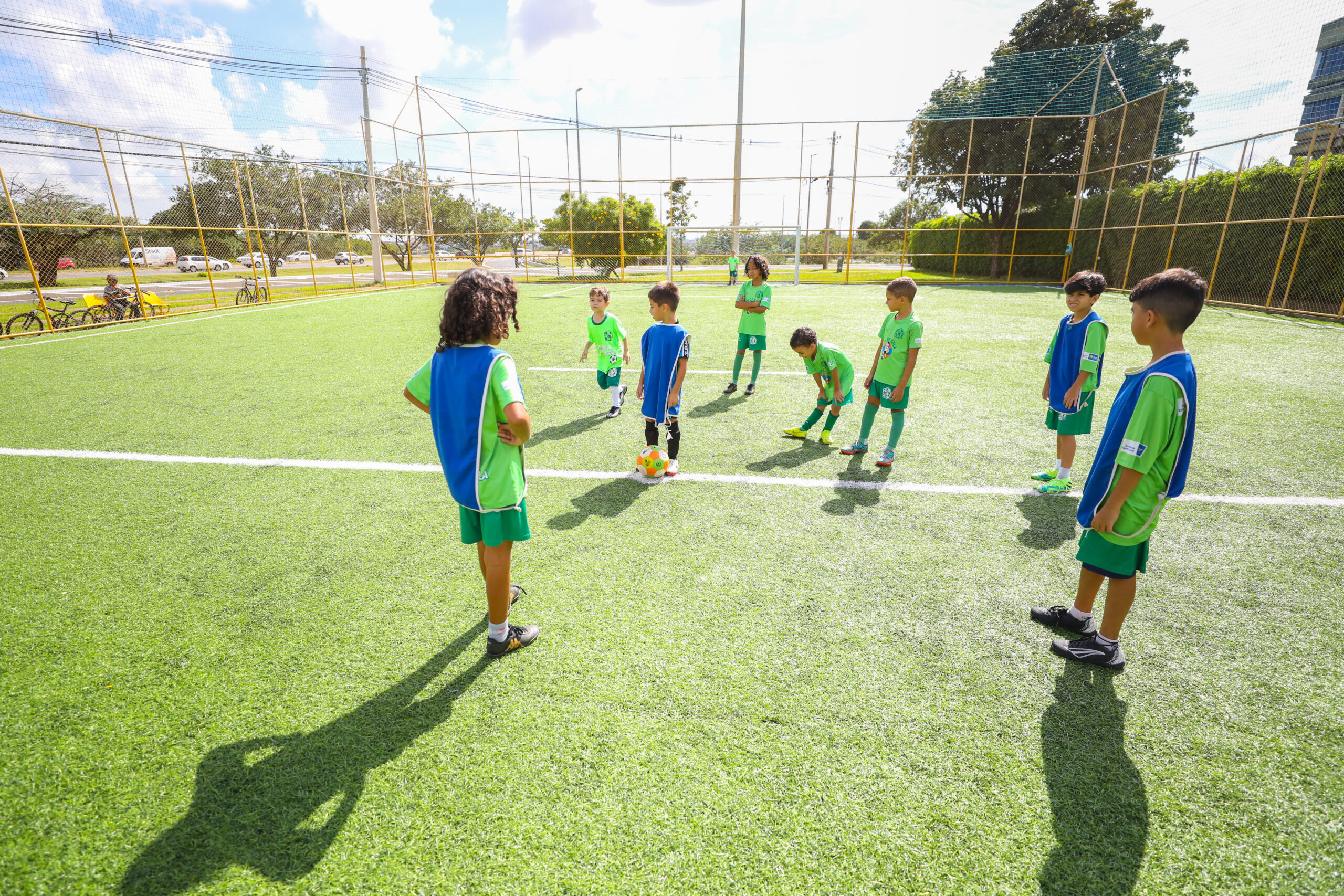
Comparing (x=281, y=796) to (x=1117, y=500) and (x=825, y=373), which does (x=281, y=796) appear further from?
(x=825, y=373)

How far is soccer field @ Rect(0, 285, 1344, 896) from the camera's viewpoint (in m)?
1.95

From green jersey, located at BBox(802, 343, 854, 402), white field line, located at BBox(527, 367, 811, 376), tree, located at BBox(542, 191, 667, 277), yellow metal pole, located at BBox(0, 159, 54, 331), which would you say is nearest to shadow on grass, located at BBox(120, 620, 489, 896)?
green jersey, located at BBox(802, 343, 854, 402)

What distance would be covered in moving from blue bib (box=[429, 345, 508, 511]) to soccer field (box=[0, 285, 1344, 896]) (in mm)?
954

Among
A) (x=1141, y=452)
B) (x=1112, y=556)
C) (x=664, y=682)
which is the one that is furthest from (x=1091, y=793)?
(x=664, y=682)

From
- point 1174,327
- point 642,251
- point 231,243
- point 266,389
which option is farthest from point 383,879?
point 231,243

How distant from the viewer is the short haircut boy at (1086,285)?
174 inches

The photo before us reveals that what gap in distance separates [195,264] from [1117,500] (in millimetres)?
54620

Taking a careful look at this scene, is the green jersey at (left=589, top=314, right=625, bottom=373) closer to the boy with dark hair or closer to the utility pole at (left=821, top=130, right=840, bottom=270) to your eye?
the boy with dark hair

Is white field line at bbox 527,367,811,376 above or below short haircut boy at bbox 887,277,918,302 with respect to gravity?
below

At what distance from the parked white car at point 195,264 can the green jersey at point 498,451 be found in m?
40.6

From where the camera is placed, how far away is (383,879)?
185 centimetres

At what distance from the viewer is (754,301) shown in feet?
25.0

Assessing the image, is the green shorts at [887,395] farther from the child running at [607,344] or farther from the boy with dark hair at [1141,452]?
the child running at [607,344]

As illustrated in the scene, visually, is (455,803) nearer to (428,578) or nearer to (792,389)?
(428,578)
